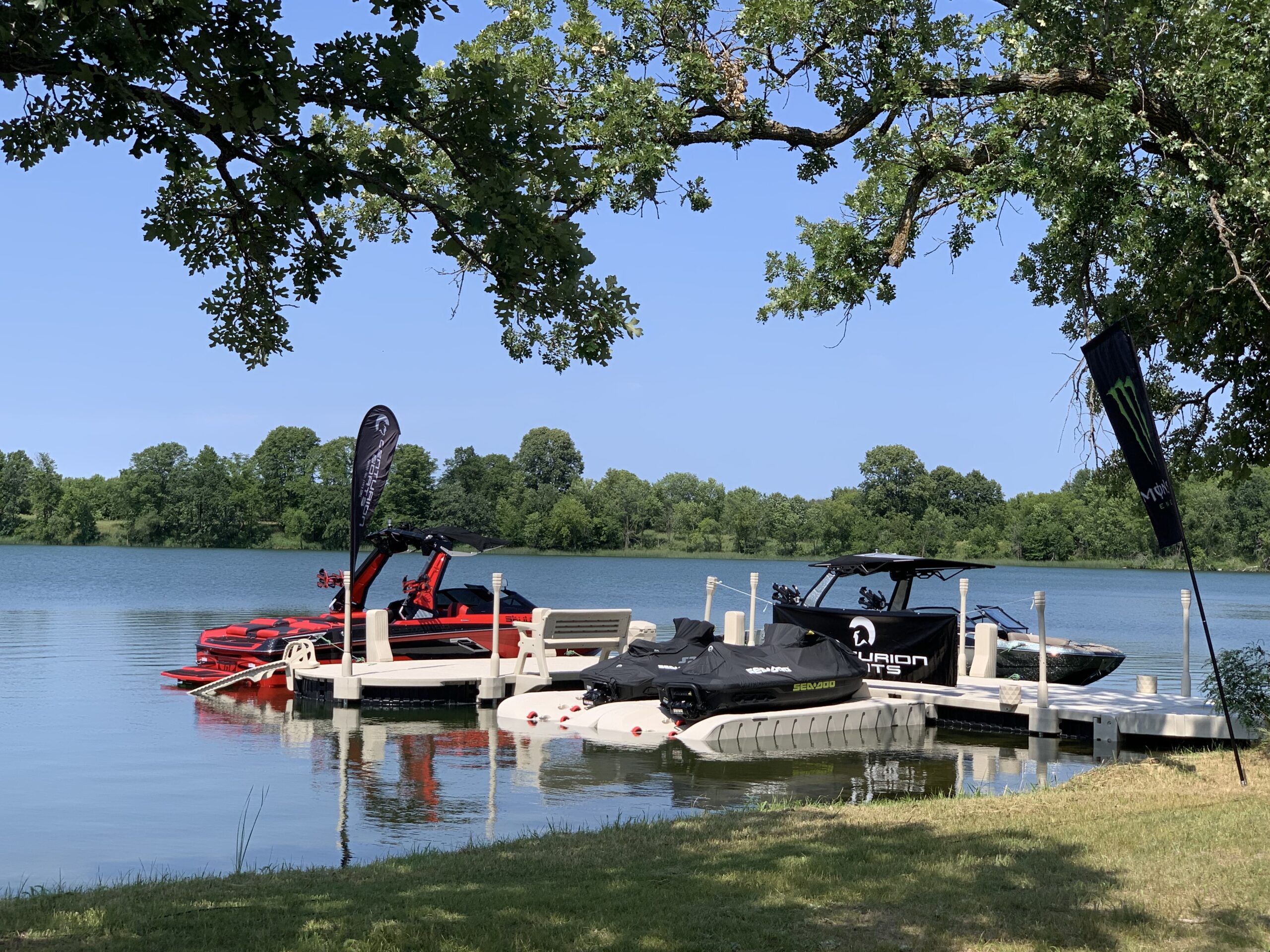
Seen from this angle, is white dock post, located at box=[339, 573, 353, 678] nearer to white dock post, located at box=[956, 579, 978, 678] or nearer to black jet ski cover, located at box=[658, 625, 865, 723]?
black jet ski cover, located at box=[658, 625, 865, 723]

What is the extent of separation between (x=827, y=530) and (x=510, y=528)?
30132 millimetres

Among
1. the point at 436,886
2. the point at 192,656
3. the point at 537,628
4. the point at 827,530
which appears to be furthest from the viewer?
the point at 827,530

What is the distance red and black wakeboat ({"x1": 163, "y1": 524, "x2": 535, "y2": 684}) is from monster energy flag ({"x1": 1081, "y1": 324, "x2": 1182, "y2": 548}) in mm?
13717

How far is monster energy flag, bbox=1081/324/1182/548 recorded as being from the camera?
33.9 ft

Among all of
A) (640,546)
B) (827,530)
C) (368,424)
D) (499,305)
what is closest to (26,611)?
(368,424)

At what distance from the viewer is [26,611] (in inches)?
1587

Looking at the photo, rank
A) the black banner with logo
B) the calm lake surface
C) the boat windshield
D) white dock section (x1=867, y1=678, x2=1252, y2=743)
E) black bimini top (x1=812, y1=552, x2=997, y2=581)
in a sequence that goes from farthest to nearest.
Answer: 1. the boat windshield
2. black bimini top (x1=812, y1=552, x2=997, y2=581)
3. the black banner with logo
4. white dock section (x1=867, y1=678, x2=1252, y2=743)
5. the calm lake surface

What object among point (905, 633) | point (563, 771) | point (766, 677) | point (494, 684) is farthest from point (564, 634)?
point (563, 771)

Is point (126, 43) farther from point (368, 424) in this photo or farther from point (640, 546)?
point (640, 546)

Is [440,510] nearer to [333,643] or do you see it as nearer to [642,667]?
[333,643]

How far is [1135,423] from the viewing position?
10453mm

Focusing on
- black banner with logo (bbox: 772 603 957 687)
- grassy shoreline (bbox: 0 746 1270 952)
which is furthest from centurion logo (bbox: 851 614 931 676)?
grassy shoreline (bbox: 0 746 1270 952)

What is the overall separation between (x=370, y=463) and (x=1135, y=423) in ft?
37.8

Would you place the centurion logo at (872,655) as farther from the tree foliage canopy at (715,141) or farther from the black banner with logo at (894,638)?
the tree foliage canopy at (715,141)
